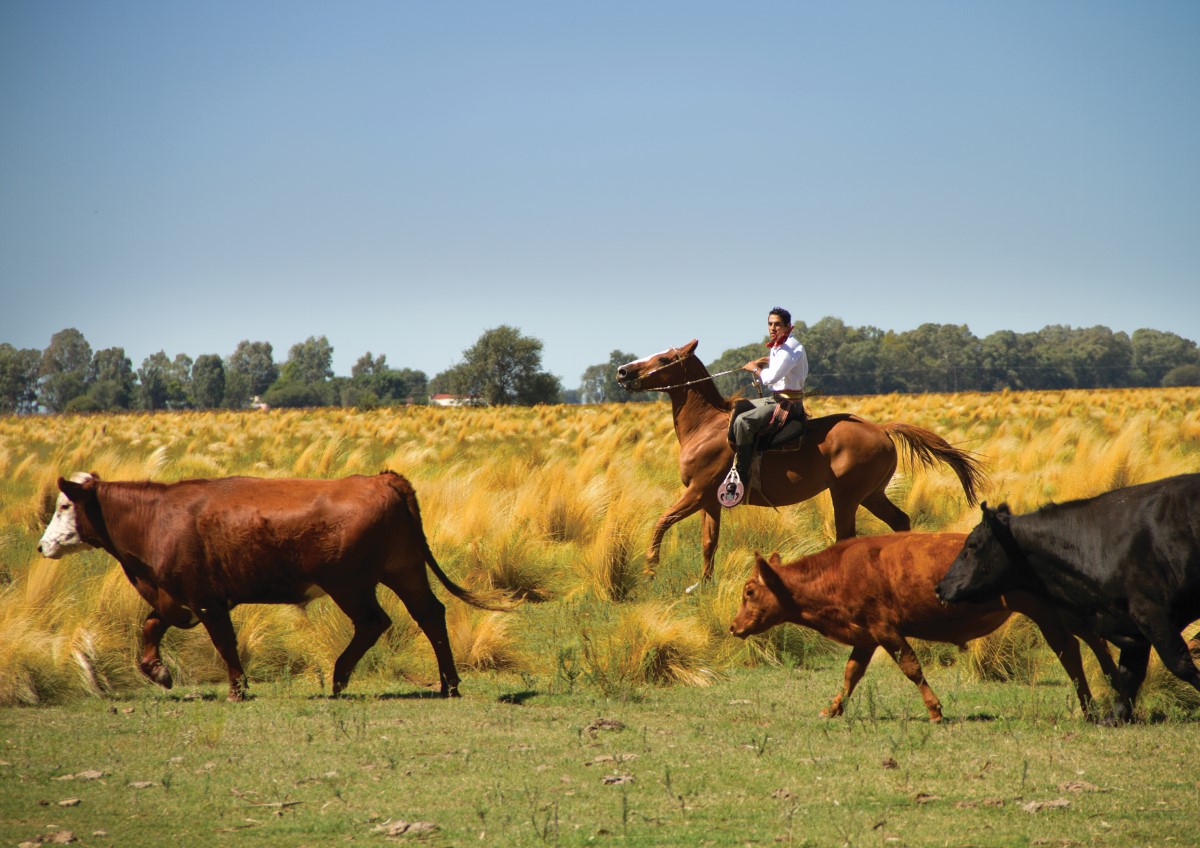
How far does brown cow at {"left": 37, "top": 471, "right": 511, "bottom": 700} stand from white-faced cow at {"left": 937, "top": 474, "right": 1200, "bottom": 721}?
357cm

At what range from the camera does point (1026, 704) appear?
25.6 ft

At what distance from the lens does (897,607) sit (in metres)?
7.35

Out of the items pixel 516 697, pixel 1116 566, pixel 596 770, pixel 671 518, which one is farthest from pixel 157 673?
pixel 1116 566

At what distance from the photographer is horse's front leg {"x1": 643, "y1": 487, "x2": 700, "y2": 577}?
12.1m

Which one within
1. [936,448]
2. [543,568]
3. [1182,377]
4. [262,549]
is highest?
[1182,377]

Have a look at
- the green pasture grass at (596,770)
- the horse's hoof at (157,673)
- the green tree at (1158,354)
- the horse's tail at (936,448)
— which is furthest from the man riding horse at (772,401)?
the green tree at (1158,354)

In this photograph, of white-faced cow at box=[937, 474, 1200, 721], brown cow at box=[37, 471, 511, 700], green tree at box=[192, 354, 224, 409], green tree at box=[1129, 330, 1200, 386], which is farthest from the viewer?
green tree at box=[192, 354, 224, 409]

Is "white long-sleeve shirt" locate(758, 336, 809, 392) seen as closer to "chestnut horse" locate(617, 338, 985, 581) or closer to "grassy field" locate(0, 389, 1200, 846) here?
"chestnut horse" locate(617, 338, 985, 581)

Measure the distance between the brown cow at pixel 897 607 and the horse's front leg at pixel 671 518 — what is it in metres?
4.34

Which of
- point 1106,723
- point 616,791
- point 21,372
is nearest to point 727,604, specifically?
point 1106,723

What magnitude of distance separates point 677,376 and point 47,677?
7.15 metres

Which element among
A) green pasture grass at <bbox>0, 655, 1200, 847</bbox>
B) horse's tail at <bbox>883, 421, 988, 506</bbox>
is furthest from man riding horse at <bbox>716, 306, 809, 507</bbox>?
green pasture grass at <bbox>0, 655, 1200, 847</bbox>

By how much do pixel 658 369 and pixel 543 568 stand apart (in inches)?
101

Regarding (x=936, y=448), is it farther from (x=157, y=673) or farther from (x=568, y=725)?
(x=157, y=673)
